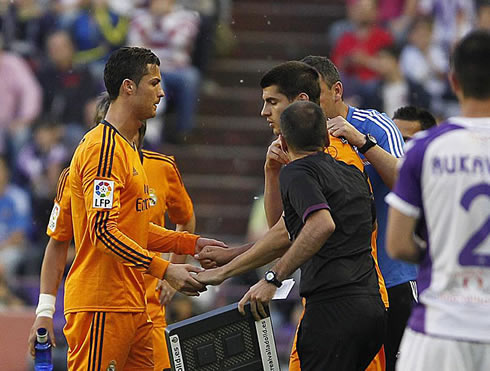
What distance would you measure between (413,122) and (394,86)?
585 centimetres

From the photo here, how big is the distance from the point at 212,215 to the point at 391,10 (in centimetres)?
339

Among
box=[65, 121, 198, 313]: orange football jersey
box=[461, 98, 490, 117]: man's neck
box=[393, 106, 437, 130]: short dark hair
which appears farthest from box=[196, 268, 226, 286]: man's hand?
box=[461, 98, 490, 117]: man's neck

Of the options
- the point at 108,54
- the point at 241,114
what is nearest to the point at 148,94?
the point at 108,54

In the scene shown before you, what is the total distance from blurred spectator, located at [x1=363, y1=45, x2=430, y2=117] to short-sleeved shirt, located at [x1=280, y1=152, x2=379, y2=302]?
753 centimetres

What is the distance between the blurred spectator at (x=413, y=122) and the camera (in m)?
7.19

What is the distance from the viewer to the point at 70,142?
42.6 feet

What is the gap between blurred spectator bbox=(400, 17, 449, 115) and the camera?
13.1 m

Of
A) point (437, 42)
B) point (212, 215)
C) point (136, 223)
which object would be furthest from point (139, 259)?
point (437, 42)

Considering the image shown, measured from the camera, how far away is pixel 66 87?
43.8 feet

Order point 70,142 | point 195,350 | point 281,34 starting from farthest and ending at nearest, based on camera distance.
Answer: point 281,34 → point 70,142 → point 195,350

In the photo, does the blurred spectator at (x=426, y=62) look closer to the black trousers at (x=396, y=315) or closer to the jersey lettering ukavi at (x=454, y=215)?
the black trousers at (x=396, y=315)

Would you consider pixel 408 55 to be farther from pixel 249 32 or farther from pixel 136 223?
pixel 136 223

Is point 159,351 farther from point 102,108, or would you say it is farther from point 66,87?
point 66,87

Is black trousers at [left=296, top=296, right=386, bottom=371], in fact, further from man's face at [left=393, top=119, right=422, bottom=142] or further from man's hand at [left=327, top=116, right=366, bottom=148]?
man's face at [left=393, top=119, right=422, bottom=142]
